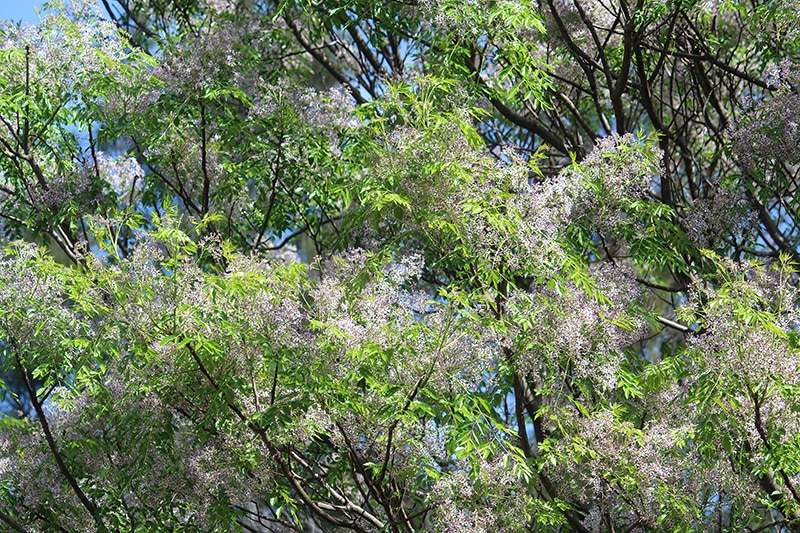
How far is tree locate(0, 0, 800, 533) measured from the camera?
535 centimetres

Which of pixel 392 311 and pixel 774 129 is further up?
pixel 774 129

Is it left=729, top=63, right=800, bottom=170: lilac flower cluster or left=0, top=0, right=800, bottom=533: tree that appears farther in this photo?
left=729, top=63, right=800, bottom=170: lilac flower cluster

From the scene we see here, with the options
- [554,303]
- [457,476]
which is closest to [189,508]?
[457,476]

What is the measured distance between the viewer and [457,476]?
5953 millimetres

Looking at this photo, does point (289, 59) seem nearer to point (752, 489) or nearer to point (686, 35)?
point (686, 35)

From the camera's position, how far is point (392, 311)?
221 inches

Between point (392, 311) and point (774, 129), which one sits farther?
point (774, 129)

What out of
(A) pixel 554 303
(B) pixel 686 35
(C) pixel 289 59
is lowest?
(A) pixel 554 303

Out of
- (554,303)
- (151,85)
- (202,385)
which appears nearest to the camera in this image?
(202,385)

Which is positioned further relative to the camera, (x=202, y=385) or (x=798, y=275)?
(x=798, y=275)

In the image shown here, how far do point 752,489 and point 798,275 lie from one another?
408 cm

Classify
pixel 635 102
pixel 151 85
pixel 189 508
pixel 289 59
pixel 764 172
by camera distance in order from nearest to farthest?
pixel 189 508 → pixel 764 172 → pixel 151 85 → pixel 635 102 → pixel 289 59

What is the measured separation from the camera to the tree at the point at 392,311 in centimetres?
535

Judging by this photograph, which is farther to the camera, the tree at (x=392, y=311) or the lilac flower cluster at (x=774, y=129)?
the lilac flower cluster at (x=774, y=129)
